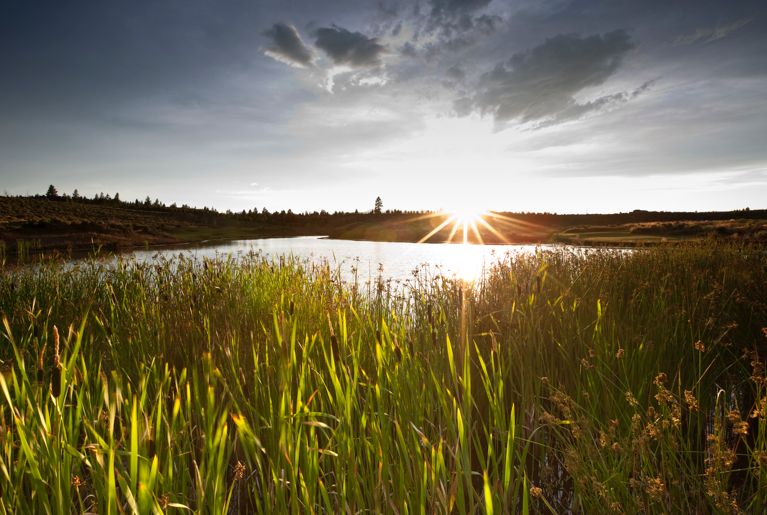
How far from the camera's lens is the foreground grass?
5.80ft

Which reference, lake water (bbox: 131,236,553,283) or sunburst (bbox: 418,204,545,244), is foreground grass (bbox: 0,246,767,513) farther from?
sunburst (bbox: 418,204,545,244)

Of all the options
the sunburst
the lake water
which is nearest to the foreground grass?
the lake water

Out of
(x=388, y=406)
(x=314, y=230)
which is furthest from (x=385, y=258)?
(x=314, y=230)

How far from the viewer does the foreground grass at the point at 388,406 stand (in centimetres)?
177

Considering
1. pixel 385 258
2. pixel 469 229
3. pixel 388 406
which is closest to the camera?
pixel 388 406

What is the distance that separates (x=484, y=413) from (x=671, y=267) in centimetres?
621

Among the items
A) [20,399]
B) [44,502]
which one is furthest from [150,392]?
[44,502]

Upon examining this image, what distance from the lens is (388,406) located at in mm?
3004

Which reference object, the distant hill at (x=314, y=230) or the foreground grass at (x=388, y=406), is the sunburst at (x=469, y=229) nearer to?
the distant hill at (x=314, y=230)

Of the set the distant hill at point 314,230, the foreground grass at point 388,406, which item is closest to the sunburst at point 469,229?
the distant hill at point 314,230

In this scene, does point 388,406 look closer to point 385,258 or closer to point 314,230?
point 385,258

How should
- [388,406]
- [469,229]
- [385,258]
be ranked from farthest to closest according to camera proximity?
[469,229] → [385,258] → [388,406]

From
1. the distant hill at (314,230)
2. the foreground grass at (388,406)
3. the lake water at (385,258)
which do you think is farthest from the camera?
the distant hill at (314,230)

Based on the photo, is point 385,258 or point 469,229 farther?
point 469,229
